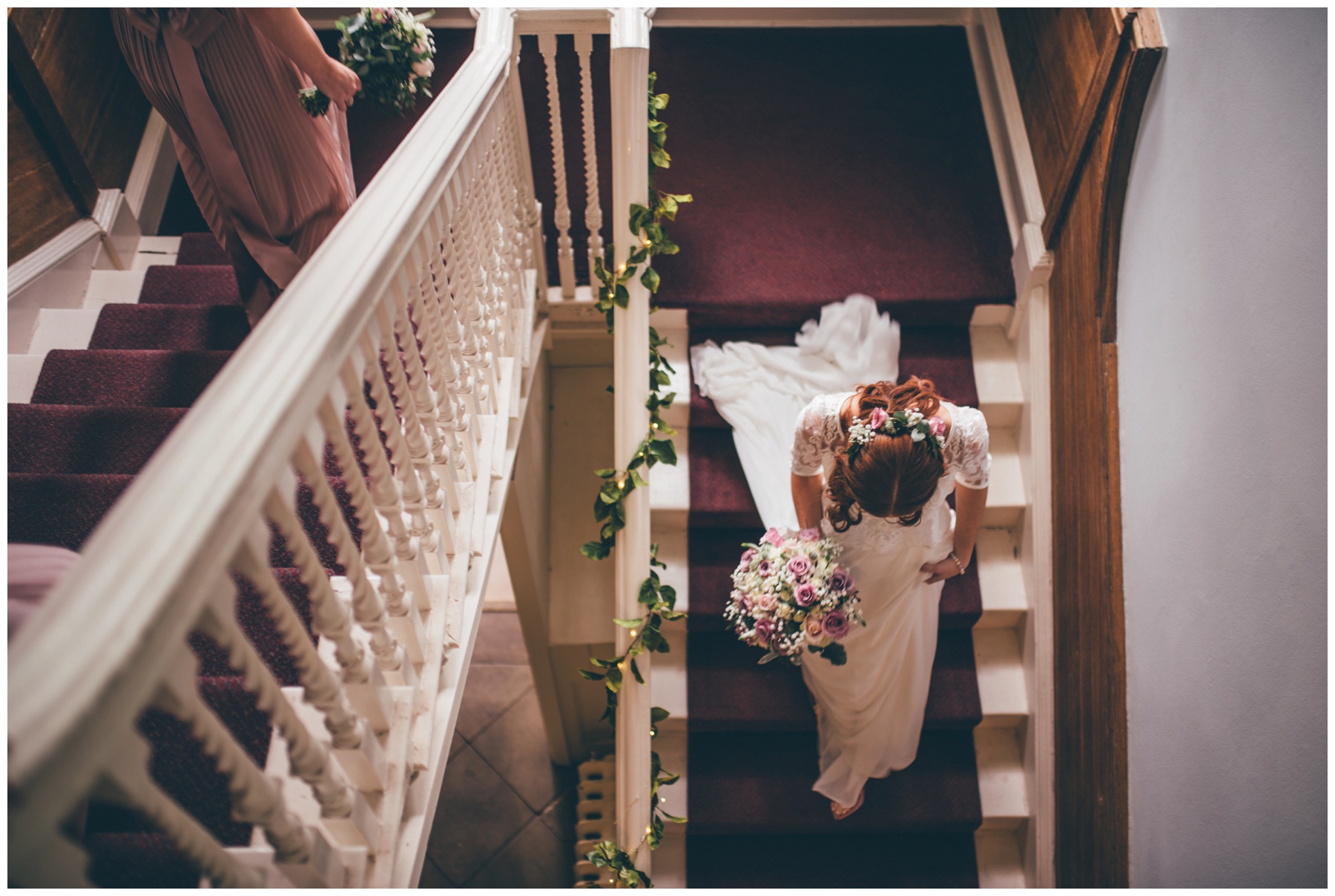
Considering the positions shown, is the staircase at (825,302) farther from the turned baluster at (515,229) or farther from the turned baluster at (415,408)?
the turned baluster at (415,408)

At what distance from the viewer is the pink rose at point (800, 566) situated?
7.52 ft

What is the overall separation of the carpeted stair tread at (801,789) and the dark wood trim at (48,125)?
137 inches

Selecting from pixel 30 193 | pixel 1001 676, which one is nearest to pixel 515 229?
pixel 30 193

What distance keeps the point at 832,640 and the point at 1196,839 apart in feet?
3.48

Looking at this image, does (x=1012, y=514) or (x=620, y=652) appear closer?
(x=620, y=652)

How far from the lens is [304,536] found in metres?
1.02

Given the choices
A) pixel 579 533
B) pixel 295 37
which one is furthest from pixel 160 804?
pixel 579 533

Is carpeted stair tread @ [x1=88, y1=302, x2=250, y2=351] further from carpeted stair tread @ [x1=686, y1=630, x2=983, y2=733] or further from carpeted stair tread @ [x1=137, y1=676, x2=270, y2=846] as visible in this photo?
carpeted stair tread @ [x1=686, y1=630, x2=983, y2=733]

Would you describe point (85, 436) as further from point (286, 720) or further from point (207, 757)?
point (286, 720)

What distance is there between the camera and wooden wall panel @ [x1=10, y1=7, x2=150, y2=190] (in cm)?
301

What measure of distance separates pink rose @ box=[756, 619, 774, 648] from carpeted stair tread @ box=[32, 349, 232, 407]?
196cm

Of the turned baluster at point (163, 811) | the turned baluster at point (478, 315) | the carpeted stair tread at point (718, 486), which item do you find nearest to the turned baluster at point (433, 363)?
the turned baluster at point (478, 315)

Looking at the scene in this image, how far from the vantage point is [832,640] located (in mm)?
2352

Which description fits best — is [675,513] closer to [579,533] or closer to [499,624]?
[579,533]
